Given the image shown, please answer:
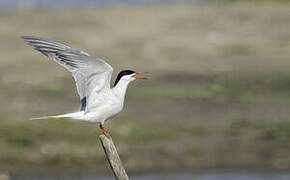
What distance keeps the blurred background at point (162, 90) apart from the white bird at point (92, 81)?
415cm

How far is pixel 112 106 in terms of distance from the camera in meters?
9.02

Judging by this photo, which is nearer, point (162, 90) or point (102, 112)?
point (102, 112)

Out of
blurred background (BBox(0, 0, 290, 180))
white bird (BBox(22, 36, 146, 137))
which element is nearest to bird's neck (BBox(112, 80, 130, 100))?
white bird (BBox(22, 36, 146, 137))

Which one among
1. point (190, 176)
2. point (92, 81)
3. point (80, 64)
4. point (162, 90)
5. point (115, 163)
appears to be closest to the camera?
point (115, 163)

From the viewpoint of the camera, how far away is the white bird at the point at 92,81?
8961 mm

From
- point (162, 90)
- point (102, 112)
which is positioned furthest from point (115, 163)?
point (162, 90)

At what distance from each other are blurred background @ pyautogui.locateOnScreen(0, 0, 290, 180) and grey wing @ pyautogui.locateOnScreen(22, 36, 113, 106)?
4.19 m

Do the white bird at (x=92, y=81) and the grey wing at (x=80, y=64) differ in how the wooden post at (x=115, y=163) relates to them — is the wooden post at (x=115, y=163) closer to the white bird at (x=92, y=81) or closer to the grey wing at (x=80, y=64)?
the white bird at (x=92, y=81)

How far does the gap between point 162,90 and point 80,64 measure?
10.1 m

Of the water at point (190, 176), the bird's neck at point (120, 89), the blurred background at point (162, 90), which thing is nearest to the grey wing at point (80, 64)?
the bird's neck at point (120, 89)

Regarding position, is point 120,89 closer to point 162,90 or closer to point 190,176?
point 190,176

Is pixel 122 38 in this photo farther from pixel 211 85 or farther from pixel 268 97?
pixel 268 97

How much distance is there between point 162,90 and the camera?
19094mm

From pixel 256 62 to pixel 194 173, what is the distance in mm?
5962
